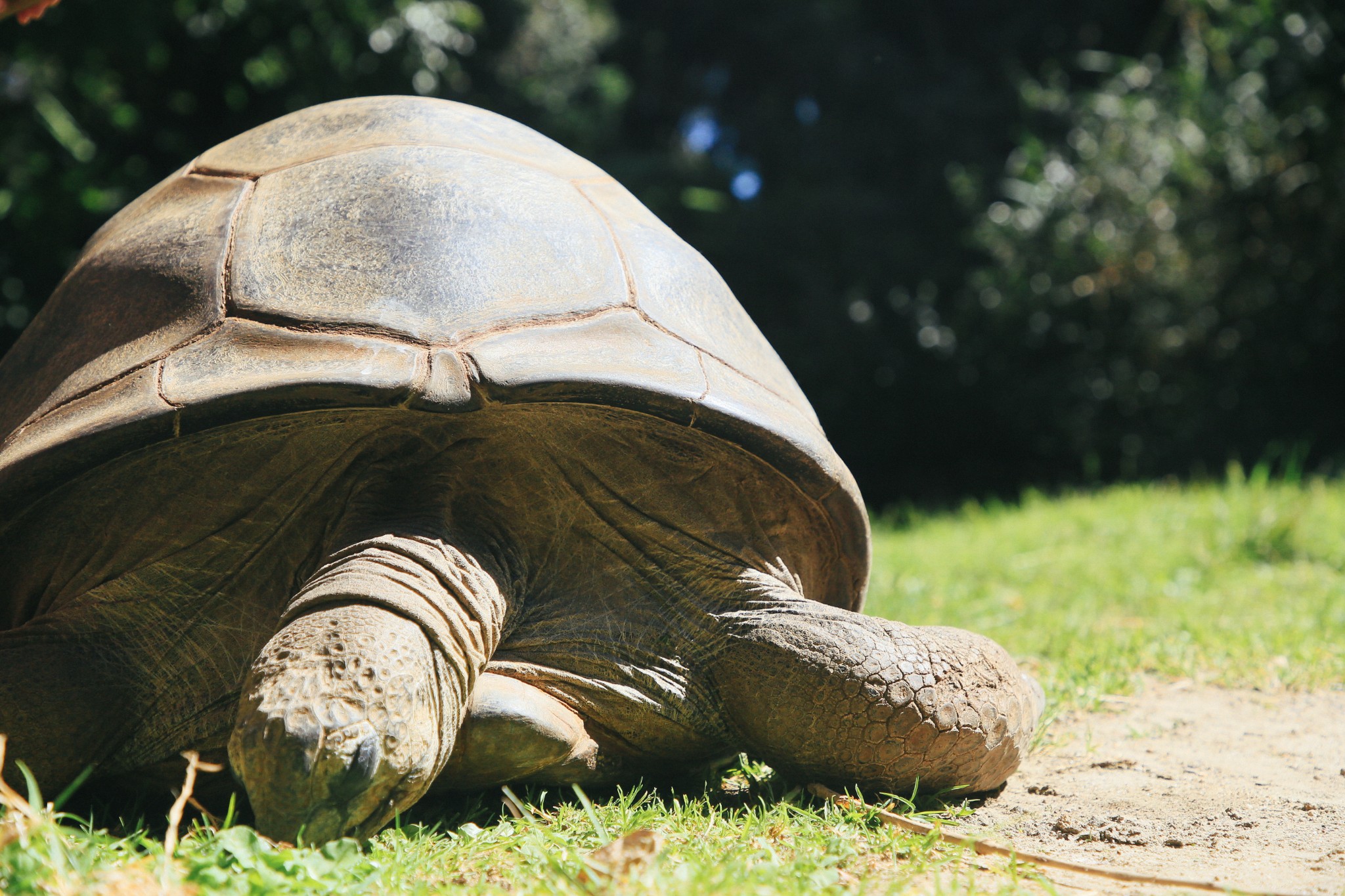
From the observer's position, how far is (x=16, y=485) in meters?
1.71

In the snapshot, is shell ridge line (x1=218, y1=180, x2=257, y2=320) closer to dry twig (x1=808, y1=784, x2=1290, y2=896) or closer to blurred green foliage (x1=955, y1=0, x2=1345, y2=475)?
dry twig (x1=808, y1=784, x2=1290, y2=896)

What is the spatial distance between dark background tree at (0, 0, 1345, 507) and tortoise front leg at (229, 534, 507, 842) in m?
4.69

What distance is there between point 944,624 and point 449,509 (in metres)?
2.12

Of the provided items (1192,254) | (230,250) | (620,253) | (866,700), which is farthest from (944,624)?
(1192,254)

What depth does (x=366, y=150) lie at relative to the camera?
84.4 inches

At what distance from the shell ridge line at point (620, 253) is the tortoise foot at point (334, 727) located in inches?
29.1

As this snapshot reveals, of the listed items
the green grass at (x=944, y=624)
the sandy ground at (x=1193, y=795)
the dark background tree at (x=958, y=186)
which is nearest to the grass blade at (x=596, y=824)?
the green grass at (x=944, y=624)

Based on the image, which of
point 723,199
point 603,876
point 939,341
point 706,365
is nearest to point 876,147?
point 723,199

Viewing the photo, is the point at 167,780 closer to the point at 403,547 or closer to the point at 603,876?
the point at 403,547

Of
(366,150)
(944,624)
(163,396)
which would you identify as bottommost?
(944,624)

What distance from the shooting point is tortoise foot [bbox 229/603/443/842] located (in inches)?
54.1

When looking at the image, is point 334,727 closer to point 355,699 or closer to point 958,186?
point 355,699

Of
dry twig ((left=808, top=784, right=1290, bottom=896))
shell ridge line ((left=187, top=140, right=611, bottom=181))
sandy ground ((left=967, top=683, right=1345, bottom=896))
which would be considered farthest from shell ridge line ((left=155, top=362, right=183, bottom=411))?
sandy ground ((left=967, top=683, right=1345, bottom=896))

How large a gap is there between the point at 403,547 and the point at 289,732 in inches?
14.8
